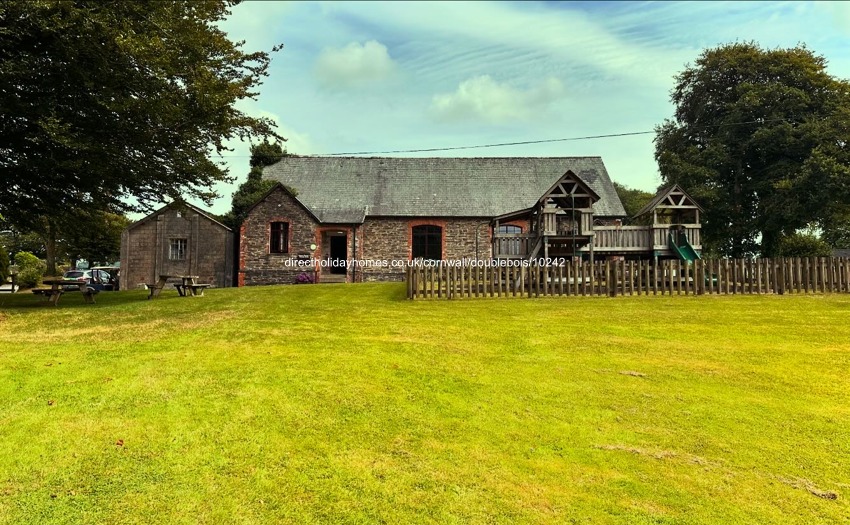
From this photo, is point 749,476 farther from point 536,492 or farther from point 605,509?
point 536,492

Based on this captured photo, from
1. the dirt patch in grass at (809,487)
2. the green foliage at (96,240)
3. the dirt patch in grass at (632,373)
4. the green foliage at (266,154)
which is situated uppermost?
the green foliage at (266,154)

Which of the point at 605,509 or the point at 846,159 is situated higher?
the point at 846,159

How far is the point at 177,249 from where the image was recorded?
87.3 ft

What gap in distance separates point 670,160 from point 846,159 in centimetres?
910

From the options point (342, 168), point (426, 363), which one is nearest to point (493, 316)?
point (426, 363)

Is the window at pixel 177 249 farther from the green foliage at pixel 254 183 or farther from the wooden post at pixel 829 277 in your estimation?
the wooden post at pixel 829 277

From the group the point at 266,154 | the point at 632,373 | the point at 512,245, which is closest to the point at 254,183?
the point at 266,154

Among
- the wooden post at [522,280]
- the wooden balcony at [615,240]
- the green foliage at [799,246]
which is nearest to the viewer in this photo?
the wooden post at [522,280]

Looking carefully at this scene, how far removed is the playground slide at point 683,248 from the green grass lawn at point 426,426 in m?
10.5

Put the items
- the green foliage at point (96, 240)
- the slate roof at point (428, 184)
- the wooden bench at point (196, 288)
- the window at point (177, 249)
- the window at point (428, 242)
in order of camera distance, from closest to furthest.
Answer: the wooden bench at point (196, 288) → the green foliage at point (96, 240) → the window at point (177, 249) → the window at point (428, 242) → the slate roof at point (428, 184)

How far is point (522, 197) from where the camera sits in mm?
27875

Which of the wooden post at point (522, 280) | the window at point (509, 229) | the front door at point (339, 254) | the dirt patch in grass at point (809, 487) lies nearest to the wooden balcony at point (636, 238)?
the wooden post at point (522, 280)

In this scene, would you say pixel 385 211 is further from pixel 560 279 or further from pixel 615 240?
pixel 560 279

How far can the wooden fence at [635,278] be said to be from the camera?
46.2 feet
